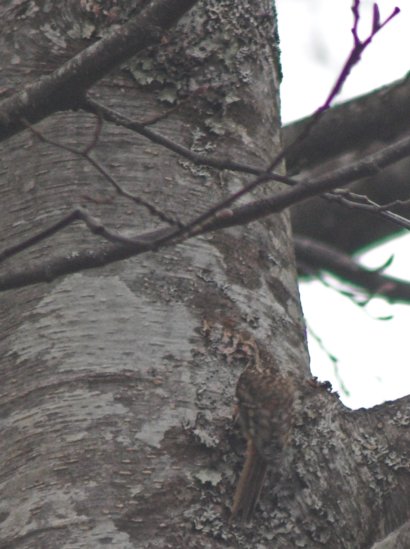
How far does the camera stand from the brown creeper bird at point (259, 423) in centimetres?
220

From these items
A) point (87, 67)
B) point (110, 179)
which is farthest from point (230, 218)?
point (87, 67)

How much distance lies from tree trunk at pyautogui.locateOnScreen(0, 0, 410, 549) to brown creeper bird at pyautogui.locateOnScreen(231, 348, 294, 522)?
28mm

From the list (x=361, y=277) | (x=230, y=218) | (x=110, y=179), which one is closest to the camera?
(x=230, y=218)

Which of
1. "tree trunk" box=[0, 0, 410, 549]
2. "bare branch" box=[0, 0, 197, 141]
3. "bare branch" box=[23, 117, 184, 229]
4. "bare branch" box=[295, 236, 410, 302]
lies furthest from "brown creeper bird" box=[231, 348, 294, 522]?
"bare branch" box=[295, 236, 410, 302]

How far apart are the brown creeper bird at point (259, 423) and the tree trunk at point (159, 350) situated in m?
0.03

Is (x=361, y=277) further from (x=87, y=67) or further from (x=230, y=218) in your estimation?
(x=230, y=218)

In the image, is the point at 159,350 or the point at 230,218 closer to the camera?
the point at 230,218

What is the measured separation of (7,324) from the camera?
7.89ft

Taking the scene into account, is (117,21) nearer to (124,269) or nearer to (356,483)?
(124,269)

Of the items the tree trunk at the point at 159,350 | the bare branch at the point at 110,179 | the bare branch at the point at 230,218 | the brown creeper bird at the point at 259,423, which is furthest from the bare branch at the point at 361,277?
the bare branch at the point at 230,218

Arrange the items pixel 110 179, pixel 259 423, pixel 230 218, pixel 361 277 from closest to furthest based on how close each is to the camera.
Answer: pixel 230 218
pixel 110 179
pixel 259 423
pixel 361 277

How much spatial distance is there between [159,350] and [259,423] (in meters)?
0.23

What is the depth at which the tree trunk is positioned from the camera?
7.16ft

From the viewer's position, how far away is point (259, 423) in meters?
2.24
